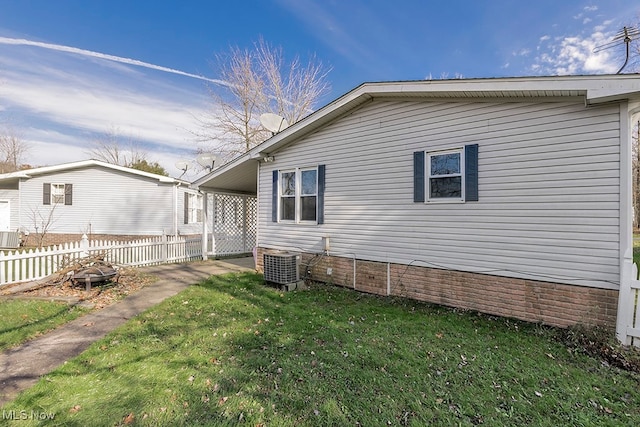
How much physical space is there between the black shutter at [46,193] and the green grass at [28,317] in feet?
44.0

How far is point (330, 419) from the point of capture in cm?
261

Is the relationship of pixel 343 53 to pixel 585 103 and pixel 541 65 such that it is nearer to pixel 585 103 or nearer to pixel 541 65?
pixel 541 65

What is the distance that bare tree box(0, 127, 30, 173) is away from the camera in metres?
29.5

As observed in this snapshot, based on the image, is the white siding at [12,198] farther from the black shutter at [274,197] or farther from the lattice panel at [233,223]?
the black shutter at [274,197]

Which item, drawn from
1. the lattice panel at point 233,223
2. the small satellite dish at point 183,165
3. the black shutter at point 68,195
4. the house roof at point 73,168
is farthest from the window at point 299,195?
the black shutter at point 68,195

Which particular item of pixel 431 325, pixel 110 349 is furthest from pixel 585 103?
pixel 110 349

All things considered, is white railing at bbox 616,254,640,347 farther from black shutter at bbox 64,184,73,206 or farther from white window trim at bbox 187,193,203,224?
black shutter at bbox 64,184,73,206

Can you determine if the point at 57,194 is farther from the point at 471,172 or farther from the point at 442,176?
the point at 471,172

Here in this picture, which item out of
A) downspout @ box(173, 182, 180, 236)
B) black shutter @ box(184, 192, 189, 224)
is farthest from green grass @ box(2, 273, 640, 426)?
black shutter @ box(184, 192, 189, 224)

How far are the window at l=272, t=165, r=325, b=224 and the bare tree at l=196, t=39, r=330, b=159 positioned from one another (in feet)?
39.9

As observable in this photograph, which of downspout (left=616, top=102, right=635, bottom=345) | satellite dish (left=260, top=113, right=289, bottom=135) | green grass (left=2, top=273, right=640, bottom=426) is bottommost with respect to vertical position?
green grass (left=2, top=273, right=640, bottom=426)

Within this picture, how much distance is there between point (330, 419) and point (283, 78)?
20640 mm

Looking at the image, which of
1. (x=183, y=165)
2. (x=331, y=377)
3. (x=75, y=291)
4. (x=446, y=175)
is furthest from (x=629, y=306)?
(x=183, y=165)

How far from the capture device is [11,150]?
3080cm
